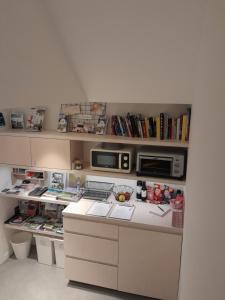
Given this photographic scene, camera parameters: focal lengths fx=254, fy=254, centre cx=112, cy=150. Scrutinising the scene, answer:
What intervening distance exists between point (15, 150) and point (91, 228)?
115 cm

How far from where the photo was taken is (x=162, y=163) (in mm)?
2432

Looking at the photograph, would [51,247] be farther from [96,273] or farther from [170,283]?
[170,283]

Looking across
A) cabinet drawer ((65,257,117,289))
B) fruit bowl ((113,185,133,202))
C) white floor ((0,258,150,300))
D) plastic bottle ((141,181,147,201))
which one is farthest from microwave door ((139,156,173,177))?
white floor ((0,258,150,300))

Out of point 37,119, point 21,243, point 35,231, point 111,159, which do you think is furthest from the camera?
point 21,243

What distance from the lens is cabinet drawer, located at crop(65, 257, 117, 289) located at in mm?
2613

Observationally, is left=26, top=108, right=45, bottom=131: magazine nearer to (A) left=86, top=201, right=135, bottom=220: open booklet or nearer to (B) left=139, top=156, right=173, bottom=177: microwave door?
(A) left=86, top=201, right=135, bottom=220: open booklet

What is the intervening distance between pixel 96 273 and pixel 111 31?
2312 mm

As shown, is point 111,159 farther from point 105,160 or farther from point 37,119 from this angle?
point 37,119

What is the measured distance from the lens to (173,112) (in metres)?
2.56

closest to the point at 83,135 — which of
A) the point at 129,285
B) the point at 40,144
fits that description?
the point at 40,144

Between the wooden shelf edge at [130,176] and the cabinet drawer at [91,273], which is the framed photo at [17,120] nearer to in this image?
the wooden shelf edge at [130,176]

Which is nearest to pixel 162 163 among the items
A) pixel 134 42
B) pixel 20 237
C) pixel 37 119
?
pixel 134 42

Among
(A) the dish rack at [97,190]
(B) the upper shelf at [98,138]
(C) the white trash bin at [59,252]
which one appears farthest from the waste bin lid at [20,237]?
(B) the upper shelf at [98,138]

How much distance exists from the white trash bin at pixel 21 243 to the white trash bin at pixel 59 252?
44cm
